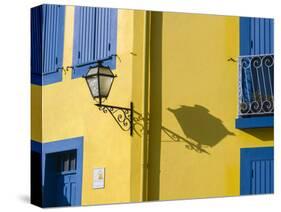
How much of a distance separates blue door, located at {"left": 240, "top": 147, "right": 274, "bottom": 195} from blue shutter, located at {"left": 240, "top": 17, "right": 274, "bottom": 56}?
91 centimetres

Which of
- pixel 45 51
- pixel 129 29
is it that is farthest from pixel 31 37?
pixel 129 29

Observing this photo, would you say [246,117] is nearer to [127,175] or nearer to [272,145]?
[272,145]

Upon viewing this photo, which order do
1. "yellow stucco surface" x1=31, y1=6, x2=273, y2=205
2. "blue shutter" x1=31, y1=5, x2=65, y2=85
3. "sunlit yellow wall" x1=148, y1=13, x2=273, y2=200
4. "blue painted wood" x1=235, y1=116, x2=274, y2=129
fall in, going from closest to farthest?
"blue shutter" x1=31, y1=5, x2=65, y2=85
"yellow stucco surface" x1=31, y1=6, x2=273, y2=205
"sunlit yellow wall" x1=148, y1=13, x2=273, y2=200
"blue painted wood" x1=235, y1=116, x2=274, y2=129

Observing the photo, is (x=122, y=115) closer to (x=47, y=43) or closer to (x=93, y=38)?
(x=93, y=38)

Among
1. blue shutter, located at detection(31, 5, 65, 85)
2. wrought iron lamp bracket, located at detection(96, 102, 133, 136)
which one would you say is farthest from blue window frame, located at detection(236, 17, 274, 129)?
A: blue shutter, located at detection(31, 5, 65, 85)

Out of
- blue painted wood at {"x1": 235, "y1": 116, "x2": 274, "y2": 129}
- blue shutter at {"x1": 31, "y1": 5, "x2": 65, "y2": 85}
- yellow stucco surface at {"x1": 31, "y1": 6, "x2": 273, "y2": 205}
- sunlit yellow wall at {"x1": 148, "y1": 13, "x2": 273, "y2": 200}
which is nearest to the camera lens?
blue shutter at {"x1": 31, "y1": 5, "x2": 65, "y2": 85}

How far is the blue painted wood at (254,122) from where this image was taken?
8125 mm

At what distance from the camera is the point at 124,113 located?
25.1ft

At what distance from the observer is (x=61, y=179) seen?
24.4ft

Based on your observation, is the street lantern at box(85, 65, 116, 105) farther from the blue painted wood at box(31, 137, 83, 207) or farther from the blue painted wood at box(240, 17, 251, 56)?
the blue painted wood at box(240, 17, 251, 56)

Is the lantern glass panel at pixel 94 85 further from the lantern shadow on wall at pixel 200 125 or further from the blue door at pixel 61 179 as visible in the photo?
the lantern shadow on wall at pixel 200 125

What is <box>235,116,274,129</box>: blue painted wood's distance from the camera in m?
8.12

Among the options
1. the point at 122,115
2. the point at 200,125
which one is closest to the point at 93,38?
the point at 122,115

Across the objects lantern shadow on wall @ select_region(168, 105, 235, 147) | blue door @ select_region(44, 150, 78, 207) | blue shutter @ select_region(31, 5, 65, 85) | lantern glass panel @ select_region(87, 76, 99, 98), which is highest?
blue shutter @ select_region(31, 5, 65, 85)
